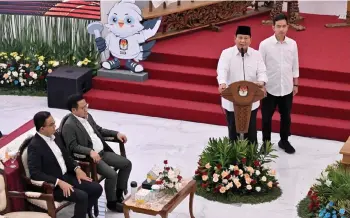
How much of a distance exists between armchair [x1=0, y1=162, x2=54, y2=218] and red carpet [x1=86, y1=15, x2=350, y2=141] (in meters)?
3.72

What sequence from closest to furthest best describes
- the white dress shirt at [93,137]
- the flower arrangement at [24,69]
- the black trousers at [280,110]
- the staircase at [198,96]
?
the white dress shirt at [93,137] < the black trousers at [280,110] < the staircase at [198,96] < the flower arrangement at [24,69]

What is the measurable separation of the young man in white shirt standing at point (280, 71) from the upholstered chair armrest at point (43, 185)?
10.2ft

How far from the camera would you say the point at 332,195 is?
6883 millimetres

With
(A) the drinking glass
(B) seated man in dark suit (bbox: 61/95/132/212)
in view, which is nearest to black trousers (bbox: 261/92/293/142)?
(B) seated man in dark suit (bbox: 61/95/132/212)

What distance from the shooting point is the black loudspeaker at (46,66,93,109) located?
34.1ft

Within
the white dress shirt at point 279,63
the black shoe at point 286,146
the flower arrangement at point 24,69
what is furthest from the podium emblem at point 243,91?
the flower arrangement at point 24,69

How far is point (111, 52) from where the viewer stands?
10.7 meters

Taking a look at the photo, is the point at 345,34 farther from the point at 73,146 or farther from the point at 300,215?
the point at 73,146

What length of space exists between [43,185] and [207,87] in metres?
4.18

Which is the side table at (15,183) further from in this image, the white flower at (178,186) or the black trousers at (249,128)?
the black trousers at (249,128)

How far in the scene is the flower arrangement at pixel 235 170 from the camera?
7719 millimetres

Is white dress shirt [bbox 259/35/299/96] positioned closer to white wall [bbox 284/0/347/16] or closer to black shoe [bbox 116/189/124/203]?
black shoe [bbox 116/189/124/203]

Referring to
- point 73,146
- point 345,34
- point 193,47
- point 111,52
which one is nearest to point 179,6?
point 193,47

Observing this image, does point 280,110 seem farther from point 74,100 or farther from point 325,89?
point 74,100
